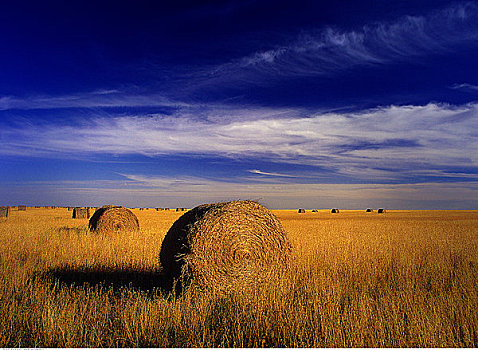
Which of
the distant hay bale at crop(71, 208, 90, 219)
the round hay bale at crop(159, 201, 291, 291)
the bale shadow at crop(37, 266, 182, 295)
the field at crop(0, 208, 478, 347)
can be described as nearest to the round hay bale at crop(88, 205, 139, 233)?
the field at crop(0, 208, 478, 347)

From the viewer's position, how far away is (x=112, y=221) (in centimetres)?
1903

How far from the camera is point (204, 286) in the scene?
24.3 feet

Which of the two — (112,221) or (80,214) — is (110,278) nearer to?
(112,221)

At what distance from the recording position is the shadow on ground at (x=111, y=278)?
8430mm

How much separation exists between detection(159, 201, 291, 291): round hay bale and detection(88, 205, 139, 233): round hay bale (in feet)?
37.2

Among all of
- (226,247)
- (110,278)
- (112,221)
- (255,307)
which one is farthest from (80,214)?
(255,307)

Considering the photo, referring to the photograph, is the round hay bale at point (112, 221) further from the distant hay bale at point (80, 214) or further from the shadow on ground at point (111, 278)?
the distant hay bale at point (80, 214)

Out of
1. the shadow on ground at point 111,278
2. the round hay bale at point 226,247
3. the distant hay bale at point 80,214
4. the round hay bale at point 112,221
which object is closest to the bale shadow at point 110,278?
the shadow on ground at point 111,278

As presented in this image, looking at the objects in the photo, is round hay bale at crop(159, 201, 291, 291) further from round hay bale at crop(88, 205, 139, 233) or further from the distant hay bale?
the distant hay bale

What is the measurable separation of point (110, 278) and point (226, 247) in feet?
11.4

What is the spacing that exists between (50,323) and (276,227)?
4.94m

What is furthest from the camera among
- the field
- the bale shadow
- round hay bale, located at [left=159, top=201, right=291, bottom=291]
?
the bale shadow

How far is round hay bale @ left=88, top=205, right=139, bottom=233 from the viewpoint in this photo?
18688 mm

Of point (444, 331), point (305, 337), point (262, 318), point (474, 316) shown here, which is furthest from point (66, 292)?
point (474, 316)
